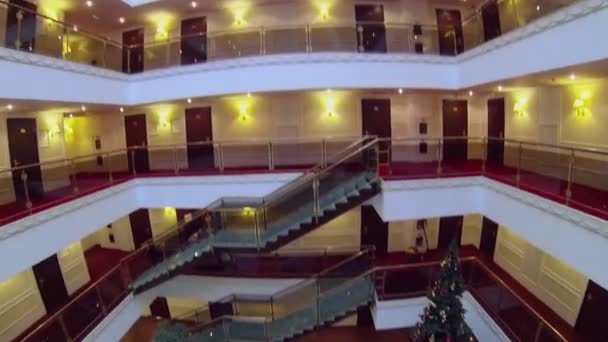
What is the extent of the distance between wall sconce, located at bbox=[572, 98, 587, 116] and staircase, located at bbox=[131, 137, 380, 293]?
472cm

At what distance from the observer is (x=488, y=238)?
11164mm

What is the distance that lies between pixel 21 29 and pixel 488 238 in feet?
41.0

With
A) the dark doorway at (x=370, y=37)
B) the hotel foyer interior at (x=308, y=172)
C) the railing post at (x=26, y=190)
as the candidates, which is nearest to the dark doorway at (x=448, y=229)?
the hotel foyer interior at (x=308, y=172)

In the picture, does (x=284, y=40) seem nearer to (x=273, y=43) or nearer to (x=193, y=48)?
(x=273, y=43)

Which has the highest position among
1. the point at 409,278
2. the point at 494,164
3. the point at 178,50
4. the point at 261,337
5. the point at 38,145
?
the point at 178,50

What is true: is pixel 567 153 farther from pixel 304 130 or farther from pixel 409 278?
pixel 304 130

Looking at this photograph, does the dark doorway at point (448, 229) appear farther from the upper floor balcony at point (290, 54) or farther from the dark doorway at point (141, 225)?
the dark doorway at point (141, 225)

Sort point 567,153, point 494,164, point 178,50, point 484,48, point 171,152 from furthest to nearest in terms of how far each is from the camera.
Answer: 1. point 171,152
2. point 178,50
3. point 494,164
4. point 484,48
5. point 567,153

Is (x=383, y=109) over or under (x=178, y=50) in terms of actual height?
under

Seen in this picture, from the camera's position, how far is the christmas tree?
20.5ft

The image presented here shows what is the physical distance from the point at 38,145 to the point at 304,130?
7506 mm

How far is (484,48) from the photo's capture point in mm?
8188

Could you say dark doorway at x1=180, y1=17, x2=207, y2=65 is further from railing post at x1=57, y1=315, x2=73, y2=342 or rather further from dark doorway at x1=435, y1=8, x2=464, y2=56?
railing post at x1=57, y1=315, x2=73, y2=342

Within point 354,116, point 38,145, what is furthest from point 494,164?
point 38,145
